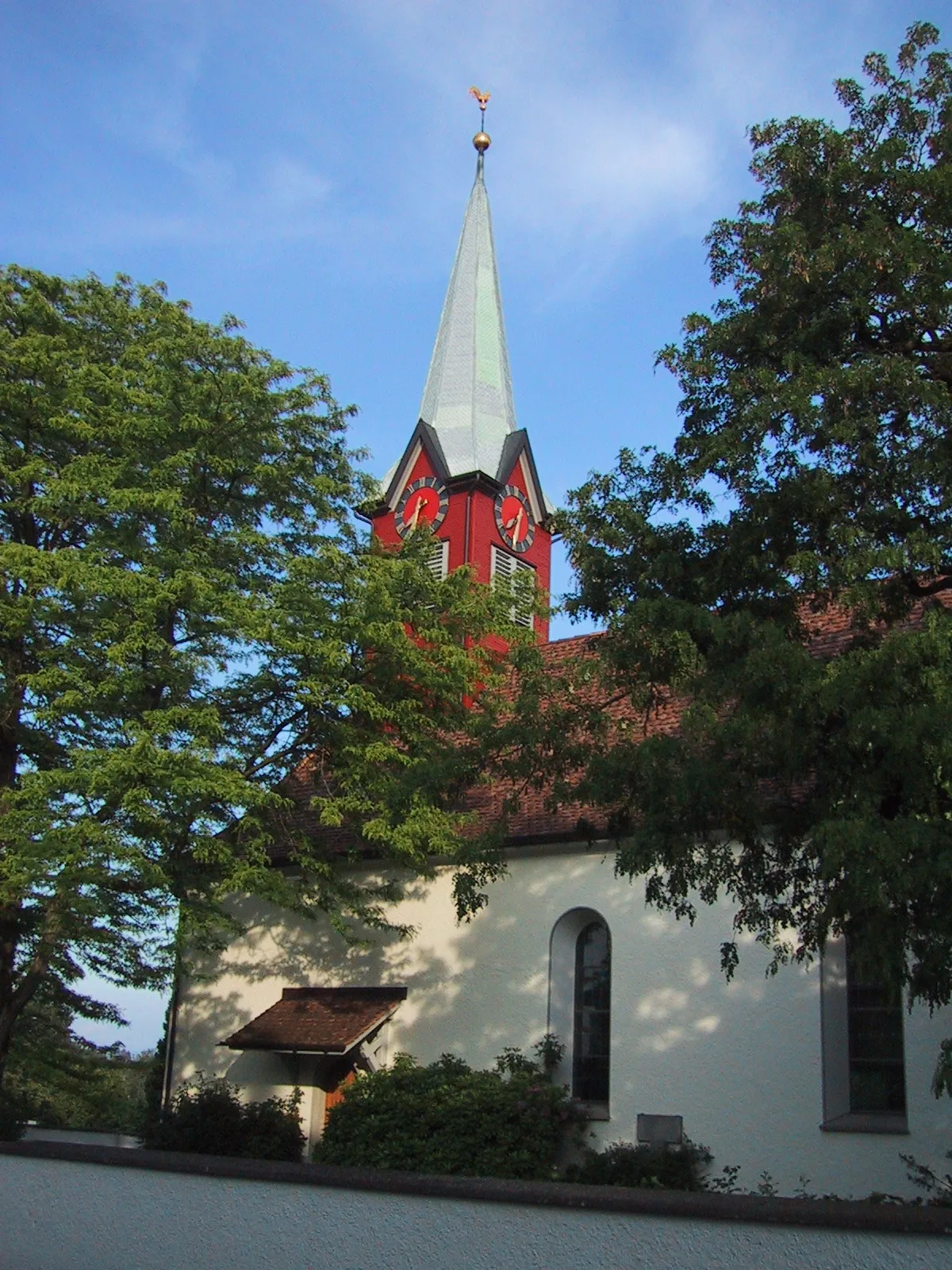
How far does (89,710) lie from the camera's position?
1675 centimetres

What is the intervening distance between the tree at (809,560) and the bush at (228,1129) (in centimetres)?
985

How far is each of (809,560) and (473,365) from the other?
863 inches

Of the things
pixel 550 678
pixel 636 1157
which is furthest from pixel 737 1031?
pixel 550 678

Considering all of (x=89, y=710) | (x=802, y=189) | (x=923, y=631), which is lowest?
(x=923, y=631)

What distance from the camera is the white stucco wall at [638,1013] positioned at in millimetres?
14562

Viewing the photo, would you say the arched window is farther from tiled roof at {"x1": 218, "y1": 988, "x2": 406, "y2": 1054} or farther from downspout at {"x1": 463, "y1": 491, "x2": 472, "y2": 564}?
downspout at {"x1": 463, "y1": 491, "x2": 472, "y2": 564}

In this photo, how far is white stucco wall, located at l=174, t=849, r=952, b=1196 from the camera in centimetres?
1456

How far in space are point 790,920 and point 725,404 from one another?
4596 mm

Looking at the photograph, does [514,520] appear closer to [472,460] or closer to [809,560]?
[472,460]

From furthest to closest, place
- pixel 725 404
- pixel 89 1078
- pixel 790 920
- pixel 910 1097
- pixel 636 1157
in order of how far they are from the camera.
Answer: pixel 89 1078
pixel 636 1157
pixel 910 1097
pixel 725 404
pixel 790 920

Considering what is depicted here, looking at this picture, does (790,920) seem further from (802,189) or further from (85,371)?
(85,371)

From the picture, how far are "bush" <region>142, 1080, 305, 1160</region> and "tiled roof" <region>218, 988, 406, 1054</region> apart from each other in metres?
0.87

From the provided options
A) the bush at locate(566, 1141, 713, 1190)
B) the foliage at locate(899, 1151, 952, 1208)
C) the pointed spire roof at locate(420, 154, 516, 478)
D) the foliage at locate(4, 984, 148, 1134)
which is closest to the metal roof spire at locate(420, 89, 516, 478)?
the pointed spire roof at locate(420, 154, 516, 478)

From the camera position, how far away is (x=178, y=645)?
1708 cm
